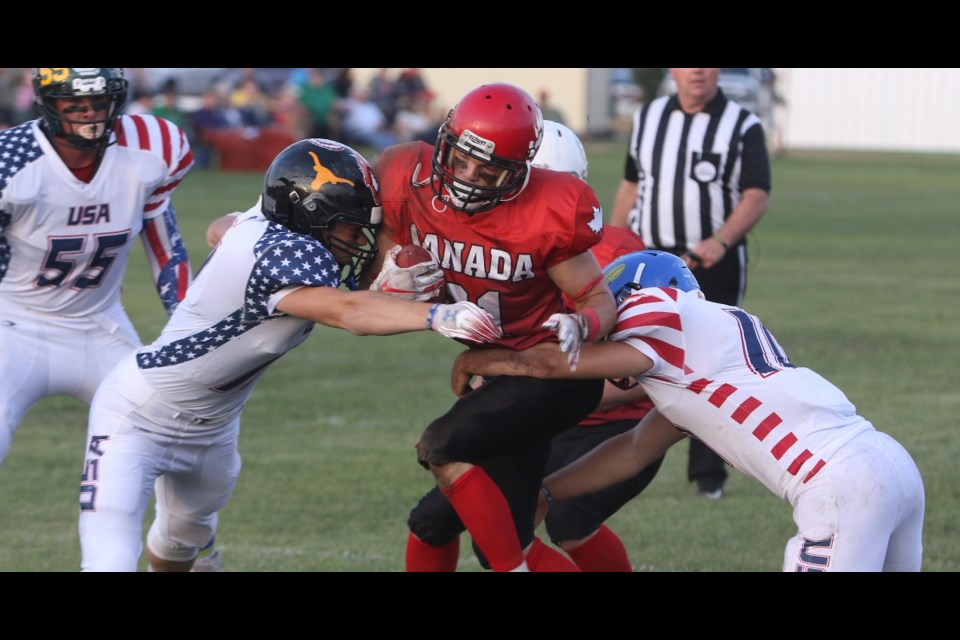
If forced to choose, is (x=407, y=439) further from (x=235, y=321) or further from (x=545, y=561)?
(x=235, y=321)

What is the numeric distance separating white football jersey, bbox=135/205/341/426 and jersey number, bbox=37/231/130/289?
1.03 meters

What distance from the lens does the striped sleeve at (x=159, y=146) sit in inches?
211

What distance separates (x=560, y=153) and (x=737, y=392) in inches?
53.9

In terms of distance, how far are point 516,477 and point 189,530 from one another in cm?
121

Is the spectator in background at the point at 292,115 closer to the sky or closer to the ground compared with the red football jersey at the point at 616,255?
closer to the ground

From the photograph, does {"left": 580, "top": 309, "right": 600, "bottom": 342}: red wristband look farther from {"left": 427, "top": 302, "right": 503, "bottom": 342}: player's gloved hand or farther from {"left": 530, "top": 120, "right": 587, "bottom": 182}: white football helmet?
{"left": 530, "top": 120, "right": 587, "bottom": 182}: white football helmet

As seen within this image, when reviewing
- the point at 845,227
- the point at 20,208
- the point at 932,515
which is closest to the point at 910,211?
the point at 845,227

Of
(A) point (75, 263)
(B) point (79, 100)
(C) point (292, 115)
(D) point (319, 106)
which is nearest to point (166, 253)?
(A) point (75, 263)

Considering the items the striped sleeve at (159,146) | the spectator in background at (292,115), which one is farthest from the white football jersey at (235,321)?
the spectator in background at (292,115)

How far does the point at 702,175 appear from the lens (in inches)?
278

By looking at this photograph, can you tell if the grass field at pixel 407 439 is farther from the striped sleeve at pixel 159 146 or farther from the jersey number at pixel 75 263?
the striped sleeve at pixel 159 146

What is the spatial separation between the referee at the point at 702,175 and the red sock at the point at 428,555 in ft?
8.63

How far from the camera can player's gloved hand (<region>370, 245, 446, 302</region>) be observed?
155 inches

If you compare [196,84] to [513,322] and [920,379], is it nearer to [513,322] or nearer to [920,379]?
[920,379]
